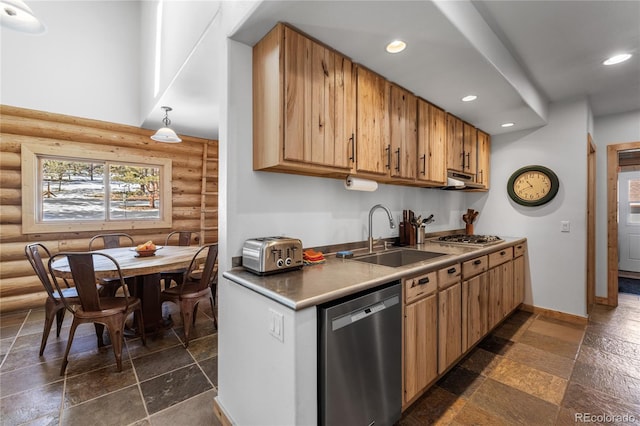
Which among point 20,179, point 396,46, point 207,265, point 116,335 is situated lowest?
point 116,335

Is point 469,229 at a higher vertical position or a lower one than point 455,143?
lower

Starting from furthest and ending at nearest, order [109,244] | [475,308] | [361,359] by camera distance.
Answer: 1. [109,244]
2. [475,308]
3. [361,359]

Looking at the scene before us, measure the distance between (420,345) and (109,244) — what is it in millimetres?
3779

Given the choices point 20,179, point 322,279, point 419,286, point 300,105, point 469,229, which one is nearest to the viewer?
point 322,279

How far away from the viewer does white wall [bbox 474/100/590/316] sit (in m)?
3.17

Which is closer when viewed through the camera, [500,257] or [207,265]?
[207,265]

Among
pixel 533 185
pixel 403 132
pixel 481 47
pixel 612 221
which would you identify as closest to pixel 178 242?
pixel 403 132

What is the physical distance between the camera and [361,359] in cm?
140

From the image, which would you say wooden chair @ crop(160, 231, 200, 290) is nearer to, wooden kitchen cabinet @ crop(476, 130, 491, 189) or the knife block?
the knife block

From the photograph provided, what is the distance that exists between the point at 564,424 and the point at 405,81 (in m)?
2.55

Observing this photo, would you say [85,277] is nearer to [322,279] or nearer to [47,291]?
[47,291]

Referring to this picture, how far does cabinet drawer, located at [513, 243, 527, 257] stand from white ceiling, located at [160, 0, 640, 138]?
4.80 feet

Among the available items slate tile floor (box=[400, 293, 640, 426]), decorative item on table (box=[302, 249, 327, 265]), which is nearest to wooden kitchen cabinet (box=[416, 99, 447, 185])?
decorative item on table (box=[302, 249, 327, 265])

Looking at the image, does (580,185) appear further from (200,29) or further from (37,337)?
(37,337)
